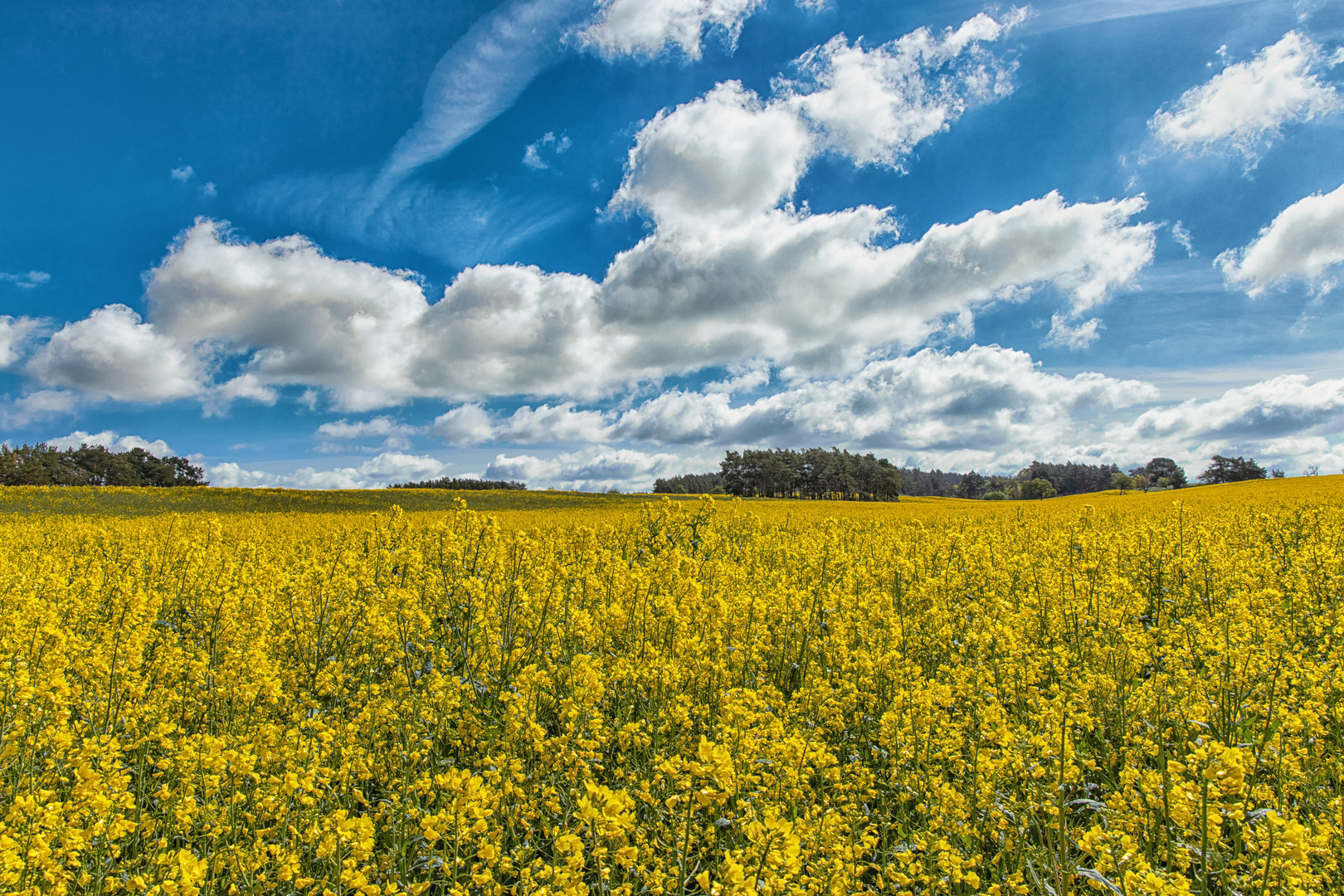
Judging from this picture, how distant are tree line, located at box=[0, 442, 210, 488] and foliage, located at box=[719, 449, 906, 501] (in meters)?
71.2

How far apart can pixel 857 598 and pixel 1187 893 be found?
4.64 metres

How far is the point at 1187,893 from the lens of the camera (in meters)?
2.16

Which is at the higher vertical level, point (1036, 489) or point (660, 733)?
point (660, 733)

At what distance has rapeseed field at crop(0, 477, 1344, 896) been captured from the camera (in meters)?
2.59

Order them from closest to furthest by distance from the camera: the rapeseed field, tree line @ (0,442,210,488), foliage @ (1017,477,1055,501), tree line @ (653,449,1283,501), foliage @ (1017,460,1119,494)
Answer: the rapeseed field
tree line @ (0,442,210,488)
tree line @ (653,449,1283,501)
foliage @ (1017,477,1055,501)
foliage @ (1017,460,1119,494)

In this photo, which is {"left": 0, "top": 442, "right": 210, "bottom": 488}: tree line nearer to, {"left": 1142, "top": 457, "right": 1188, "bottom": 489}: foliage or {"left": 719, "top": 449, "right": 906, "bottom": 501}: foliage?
{"left": 719, "top": 449, "right": 906, "bottom": 501}: foliage

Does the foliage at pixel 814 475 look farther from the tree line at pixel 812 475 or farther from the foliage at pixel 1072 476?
the foliage at pixel 1072 476

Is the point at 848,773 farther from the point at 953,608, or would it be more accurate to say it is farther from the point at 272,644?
the point at 272,644

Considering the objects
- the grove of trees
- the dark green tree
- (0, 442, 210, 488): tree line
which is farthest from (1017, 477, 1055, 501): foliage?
(0, 442, 210, 488): tree line

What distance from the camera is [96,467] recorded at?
67688 millimetres

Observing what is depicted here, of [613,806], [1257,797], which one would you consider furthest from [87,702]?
[1257,797]

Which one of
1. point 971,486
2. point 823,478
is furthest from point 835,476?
point 971,486

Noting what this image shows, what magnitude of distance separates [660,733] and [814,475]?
93751mm

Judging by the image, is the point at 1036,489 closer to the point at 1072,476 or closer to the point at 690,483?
the point at 1072,476
